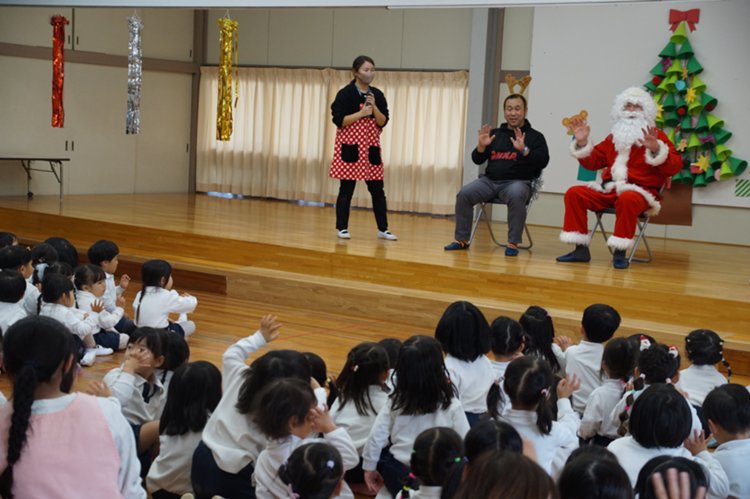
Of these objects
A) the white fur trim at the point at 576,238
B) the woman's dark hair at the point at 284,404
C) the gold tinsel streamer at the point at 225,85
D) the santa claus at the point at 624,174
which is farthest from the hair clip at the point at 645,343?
the gold tinsel streamer at the point at 225,85

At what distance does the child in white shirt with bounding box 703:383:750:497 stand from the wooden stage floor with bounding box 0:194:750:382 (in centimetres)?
228

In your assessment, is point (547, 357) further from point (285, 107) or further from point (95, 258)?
point (285, 107)

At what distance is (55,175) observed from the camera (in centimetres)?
1019

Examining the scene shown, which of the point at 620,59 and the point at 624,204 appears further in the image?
the point at 620,59

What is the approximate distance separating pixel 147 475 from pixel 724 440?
1738mm

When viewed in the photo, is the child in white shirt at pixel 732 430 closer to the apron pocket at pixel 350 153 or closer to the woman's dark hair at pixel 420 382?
the woman's dark hair at pixel 420 382

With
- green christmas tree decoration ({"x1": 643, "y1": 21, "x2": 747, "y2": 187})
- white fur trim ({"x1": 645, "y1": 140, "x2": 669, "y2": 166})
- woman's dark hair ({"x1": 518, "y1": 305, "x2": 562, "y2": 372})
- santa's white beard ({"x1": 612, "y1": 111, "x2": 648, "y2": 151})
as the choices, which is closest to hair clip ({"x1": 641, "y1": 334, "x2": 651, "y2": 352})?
woman's dark hair ({"x1": 518, "y1": 305, "x2": 562, "y2": 372})

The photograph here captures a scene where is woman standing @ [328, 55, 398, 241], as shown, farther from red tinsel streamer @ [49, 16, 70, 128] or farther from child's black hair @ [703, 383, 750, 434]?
child's black hair @ [703, 383, 750, 434]

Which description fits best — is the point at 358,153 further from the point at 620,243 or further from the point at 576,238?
the point at 620,243

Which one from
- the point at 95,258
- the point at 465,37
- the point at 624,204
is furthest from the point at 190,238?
the point at 465,37

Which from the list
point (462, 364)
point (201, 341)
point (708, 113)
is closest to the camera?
point (462, 364)

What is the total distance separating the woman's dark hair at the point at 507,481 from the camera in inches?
58.6

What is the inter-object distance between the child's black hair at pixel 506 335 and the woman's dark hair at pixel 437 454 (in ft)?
3.75

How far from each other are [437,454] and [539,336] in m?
1.60
